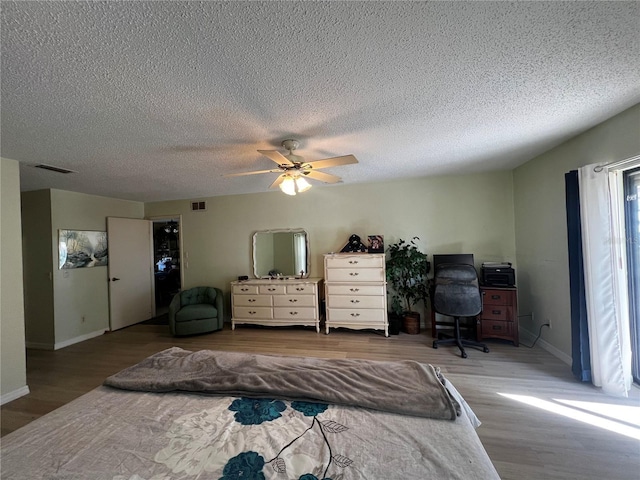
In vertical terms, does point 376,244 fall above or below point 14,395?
above

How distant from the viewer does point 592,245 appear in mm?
2154

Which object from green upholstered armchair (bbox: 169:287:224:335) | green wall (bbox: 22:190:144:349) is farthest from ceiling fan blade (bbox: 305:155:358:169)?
green wall (bbox: 22:190:144:349)

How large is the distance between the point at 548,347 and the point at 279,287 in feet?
12.2

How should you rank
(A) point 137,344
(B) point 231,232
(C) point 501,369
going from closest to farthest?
1. (C) point 501,369
2. (A) point 137,344
3. (B) point 231,232

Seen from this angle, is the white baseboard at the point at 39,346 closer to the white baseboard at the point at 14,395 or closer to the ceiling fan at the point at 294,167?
the white baseboard at the point at 14,395

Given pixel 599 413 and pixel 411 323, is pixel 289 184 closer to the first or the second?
pixel 411 323

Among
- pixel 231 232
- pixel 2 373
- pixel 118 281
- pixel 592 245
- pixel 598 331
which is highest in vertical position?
pixel 231 232

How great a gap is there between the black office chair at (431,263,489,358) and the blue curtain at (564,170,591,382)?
0.80 meters

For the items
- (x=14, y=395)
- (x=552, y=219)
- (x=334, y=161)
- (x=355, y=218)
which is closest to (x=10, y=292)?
(x=14, y=395)

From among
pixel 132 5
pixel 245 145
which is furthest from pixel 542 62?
pixel 245 145

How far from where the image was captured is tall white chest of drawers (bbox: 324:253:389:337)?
368 cm

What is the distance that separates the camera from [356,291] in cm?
376

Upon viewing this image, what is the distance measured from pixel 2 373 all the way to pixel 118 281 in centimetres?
224

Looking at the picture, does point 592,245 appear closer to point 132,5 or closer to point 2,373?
point 132,5
